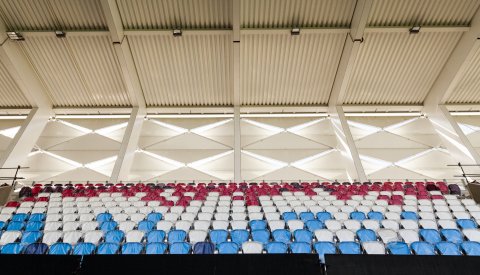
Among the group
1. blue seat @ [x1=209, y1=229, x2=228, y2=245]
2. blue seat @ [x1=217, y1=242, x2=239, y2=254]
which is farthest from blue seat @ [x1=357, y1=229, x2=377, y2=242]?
blue seat @ [x1=209, y1=229, x2=228, y2=245]

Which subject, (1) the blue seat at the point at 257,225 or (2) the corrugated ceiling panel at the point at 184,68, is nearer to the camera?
(1) the blue seat at the point at 257,225

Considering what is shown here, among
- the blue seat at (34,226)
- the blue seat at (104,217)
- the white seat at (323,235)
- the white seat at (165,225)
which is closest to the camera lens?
the white seat at (323,235)

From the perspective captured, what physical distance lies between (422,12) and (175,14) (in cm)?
1123

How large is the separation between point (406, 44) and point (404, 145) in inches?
204

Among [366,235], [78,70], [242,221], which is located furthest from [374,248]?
[78,70]

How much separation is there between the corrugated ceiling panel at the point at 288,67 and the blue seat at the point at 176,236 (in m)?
10.2

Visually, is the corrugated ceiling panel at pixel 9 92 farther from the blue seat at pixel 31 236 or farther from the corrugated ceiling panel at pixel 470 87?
the corrugated ceiling panel at pixel 470 87

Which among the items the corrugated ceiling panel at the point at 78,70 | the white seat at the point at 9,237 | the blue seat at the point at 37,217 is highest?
the corrugated ceiling panel at the point at 78,70

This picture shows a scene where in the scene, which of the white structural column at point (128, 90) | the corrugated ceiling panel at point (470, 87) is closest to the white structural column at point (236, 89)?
the white structural column at point (128, 90)

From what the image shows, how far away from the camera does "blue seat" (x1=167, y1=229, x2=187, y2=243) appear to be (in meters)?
6.10

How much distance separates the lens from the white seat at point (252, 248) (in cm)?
536

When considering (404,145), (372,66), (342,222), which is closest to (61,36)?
(342,222)

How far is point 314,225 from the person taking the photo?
673 centimetres

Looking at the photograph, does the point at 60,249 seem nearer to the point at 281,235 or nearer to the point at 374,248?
the point at 281,235
